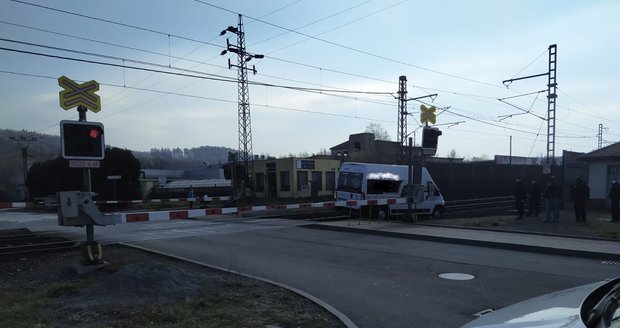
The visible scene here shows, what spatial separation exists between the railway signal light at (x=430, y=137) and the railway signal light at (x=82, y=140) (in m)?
11.9

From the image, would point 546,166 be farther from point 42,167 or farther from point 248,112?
point 42,167

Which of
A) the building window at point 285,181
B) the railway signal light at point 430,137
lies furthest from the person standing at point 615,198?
the building window at point 285,181

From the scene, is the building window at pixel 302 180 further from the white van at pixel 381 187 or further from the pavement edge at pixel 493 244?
the pavement edge at pixel 493 244

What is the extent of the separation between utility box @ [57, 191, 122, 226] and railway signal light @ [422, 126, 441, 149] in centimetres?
1193

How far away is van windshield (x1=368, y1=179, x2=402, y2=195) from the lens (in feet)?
69.1

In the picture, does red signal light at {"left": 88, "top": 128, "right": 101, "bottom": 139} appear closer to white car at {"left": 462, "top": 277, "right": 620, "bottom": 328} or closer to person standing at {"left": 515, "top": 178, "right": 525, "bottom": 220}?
white car at {"left": 462, "top": 277, "right": 620, "bottom": 328}

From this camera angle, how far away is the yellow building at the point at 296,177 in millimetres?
43938

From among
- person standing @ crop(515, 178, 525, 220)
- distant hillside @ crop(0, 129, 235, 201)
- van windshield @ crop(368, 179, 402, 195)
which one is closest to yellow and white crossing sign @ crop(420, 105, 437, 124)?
van windshield @ crop(368, 179, 402, 195)

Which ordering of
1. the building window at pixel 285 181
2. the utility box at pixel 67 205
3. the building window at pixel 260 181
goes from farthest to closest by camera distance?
the building window at pixel 260 181 < the building window at pixel 285 181 < the utility box at pixel 67 205

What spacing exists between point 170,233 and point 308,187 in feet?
92.6

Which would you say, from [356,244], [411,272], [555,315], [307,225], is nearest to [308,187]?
[307,225]

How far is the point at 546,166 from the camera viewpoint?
23641 millimetres

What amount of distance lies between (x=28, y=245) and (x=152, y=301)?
907 cm

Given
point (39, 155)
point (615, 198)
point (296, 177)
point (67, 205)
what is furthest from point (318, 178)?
point (39, 155)
